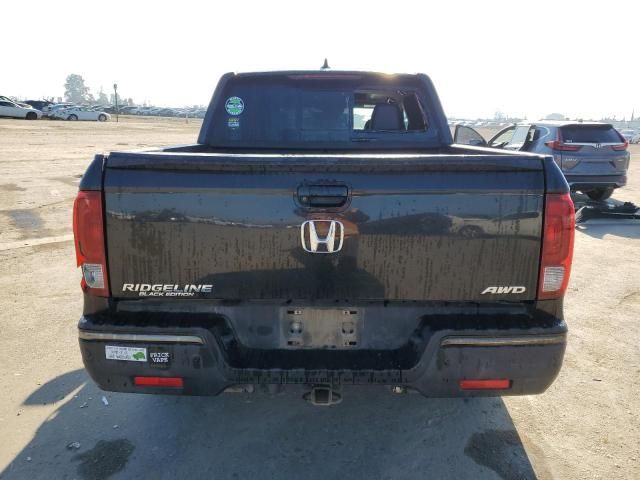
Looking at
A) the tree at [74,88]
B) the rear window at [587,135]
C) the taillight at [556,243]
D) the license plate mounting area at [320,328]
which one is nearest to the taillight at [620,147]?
the rear window at [587,135]

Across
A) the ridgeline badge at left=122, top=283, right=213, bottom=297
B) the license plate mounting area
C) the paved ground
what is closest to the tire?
the paved ground

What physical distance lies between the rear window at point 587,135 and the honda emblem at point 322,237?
960cm

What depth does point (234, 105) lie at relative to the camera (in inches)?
157

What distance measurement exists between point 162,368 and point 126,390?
271 mm

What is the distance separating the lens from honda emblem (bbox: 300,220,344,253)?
2.18 m

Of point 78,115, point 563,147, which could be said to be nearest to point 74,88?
point 78,115

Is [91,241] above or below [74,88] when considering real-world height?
below

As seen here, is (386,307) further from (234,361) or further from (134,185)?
(134,185)

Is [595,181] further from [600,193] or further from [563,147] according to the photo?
[600,193]

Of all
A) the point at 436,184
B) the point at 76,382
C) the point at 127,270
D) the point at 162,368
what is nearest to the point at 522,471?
the point at 436,184

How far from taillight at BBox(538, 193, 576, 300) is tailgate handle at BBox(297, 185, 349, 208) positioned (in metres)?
0.94

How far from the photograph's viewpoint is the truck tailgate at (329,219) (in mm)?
2170

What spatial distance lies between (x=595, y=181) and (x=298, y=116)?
8.59 meters

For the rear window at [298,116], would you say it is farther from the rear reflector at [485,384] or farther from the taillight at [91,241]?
the rear reflector at [485,384]
